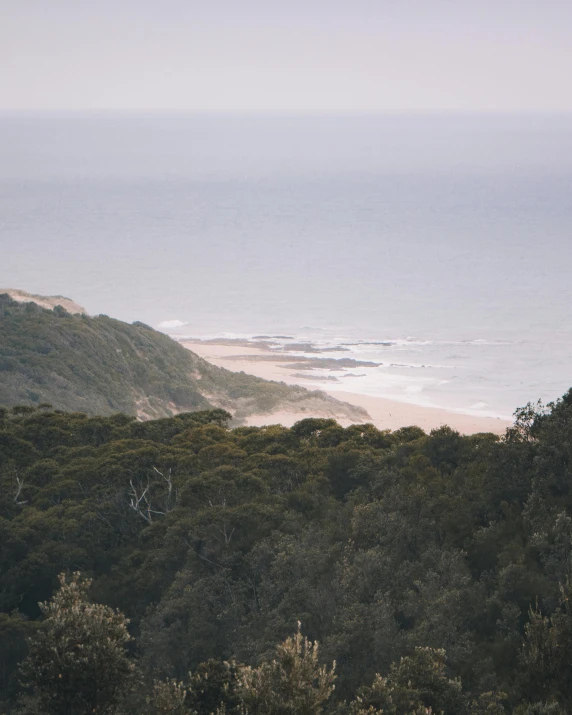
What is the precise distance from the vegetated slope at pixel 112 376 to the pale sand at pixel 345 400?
4.67ft

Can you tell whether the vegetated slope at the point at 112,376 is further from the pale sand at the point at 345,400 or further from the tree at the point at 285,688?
the tree at the point at 285,688

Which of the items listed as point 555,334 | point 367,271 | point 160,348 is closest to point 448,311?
point 555,334

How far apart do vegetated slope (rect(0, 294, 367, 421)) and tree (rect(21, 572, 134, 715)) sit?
1259 inches

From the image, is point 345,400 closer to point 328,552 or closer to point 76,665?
point 328,552

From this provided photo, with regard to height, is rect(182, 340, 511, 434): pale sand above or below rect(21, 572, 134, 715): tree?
above

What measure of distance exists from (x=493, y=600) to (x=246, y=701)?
655 cm

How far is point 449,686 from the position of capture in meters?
13.5

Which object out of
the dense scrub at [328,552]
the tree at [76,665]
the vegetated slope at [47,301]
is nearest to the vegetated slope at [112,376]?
the vegetated slope at [47,301]

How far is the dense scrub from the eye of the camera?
16.1 metres

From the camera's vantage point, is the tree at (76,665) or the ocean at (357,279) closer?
the tree at (76,665)

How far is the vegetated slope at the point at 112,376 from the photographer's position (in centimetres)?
4828

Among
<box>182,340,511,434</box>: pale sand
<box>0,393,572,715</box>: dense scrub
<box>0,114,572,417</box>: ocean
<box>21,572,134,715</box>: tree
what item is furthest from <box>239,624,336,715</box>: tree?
<box>0,114,572,417</box>: ocean

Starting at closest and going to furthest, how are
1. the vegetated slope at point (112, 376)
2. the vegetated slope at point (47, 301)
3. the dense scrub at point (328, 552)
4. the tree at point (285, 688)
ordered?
1. the tree at point (285, 688)
2. the dense scrub at point (328, 552)
3. the vegetated slope at point (112, 376)
4. the vegetated slope at point (47, 301)

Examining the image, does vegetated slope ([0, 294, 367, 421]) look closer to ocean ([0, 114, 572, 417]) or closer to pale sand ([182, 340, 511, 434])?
pale sand ([182, 340, 511, 434])
